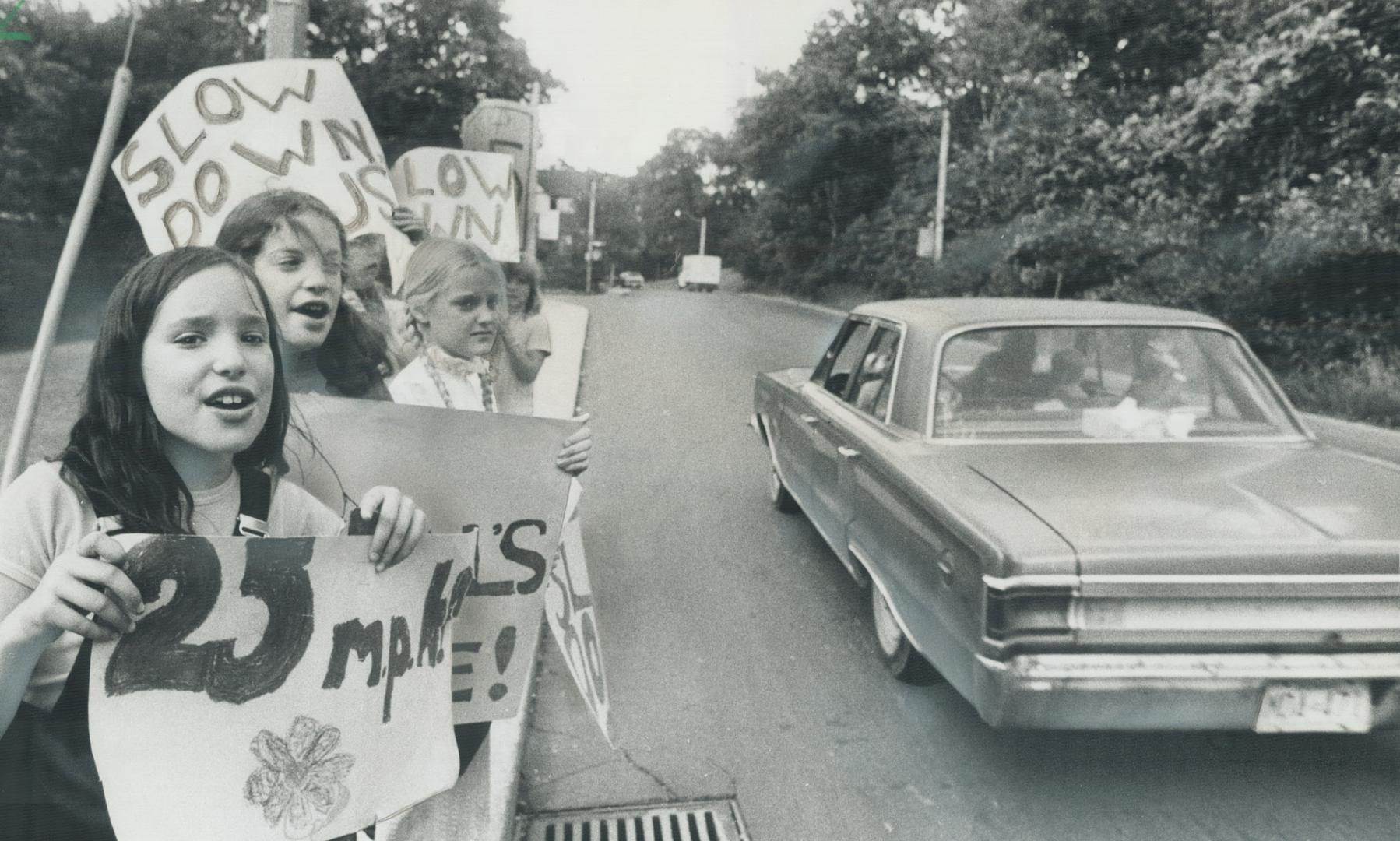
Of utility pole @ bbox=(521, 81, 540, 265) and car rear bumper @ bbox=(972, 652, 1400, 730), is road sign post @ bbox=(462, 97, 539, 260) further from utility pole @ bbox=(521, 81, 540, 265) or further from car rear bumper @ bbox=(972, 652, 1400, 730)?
car rear bumper @ bbox=(972, 652, 1400, 730)

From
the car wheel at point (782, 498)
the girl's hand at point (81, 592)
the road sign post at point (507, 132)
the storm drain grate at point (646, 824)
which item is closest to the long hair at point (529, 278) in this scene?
the road sign post at point (507, 132)

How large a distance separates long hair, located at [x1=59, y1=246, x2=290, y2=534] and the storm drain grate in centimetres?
181

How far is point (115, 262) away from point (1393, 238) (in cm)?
1190

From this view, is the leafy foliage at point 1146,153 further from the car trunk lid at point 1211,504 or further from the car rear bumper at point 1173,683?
the car rear bumper at point 1173,683

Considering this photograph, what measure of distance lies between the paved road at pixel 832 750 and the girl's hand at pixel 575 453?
1347 millimetres

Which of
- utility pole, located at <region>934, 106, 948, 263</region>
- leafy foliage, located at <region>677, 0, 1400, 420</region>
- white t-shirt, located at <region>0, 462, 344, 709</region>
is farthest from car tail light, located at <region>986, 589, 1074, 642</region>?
utility pole, located at <region>934, 106, 948, 263</region>

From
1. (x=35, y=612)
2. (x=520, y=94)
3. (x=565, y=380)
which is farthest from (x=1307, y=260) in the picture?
(x=35, y=612)

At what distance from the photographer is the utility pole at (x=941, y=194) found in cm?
2009

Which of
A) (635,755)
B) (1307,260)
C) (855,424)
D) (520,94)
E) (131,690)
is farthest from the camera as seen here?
(1307,260)

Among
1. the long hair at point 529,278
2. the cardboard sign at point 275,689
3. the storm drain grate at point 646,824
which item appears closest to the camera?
the cardboard sign at point 275,689

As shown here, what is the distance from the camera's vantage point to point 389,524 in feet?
5.01

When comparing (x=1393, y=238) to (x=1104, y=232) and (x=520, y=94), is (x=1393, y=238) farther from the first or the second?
(x=520, y=94)

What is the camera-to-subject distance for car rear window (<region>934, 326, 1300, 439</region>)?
3.89m

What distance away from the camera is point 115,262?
2363 millimetres
